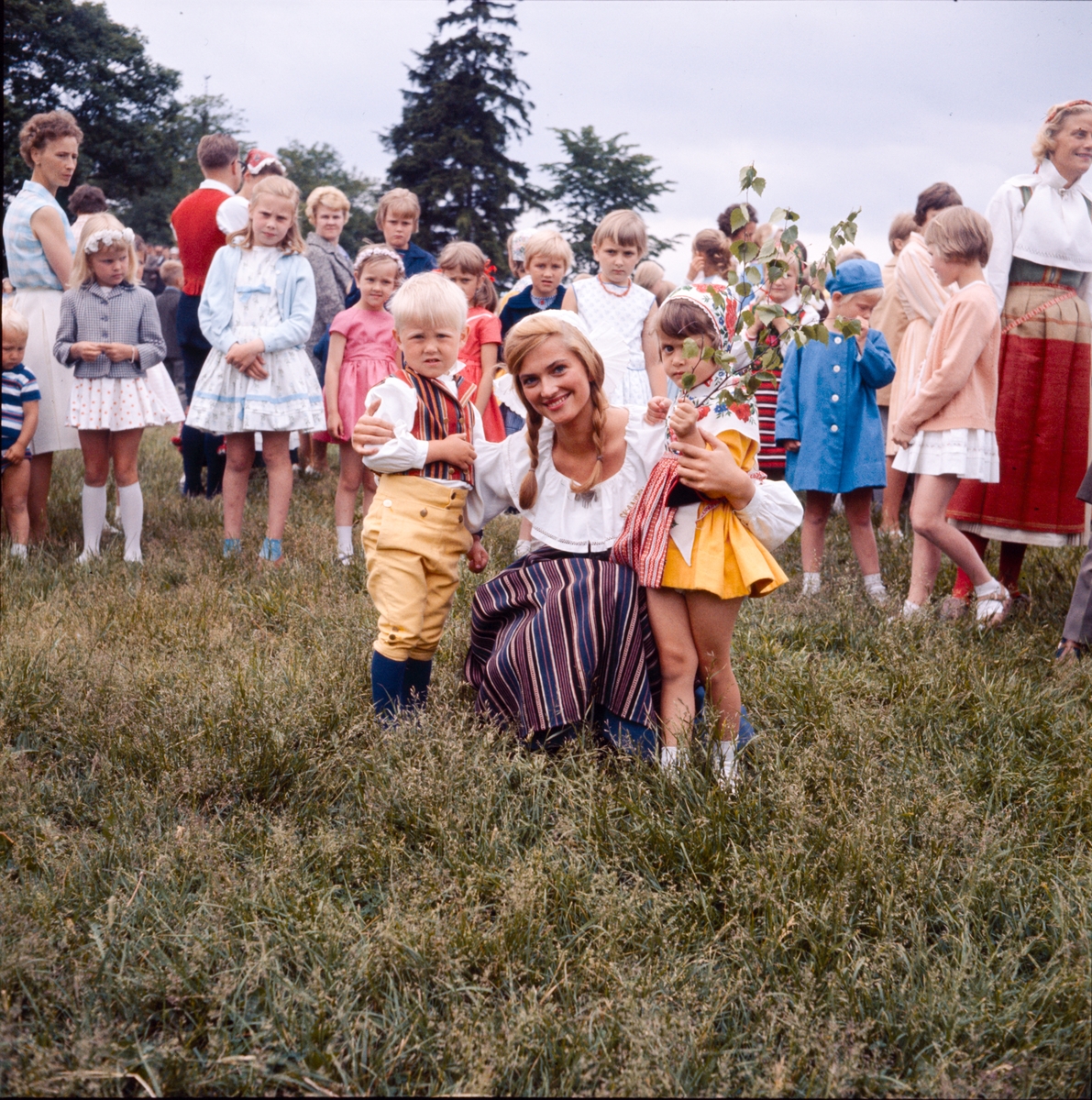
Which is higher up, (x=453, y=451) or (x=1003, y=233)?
(x=1003, y=233)

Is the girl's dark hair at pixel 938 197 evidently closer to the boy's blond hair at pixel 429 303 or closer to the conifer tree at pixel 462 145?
the boy's blond hair at pixel 429 303

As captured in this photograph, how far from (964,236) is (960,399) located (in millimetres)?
788

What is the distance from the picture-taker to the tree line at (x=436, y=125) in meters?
22.5

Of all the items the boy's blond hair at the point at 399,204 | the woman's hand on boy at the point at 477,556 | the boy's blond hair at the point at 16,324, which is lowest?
the woman's hand on boy at the point at 477,556

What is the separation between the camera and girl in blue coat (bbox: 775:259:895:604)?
5.84 m

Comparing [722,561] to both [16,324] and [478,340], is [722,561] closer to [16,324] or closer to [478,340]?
[478,340]

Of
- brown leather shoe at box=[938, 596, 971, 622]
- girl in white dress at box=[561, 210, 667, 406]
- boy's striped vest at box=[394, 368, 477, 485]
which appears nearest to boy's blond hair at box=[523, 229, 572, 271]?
girl in white dress at box=[561, 210, 667, 406]

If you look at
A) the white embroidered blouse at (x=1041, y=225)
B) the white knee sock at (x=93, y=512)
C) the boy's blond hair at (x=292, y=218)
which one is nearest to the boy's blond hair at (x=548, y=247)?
the boy's blond hair at (x=292, y=218)

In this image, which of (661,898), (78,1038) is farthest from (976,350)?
(78,1038)

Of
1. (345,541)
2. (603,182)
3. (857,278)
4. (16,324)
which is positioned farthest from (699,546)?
(603,182)

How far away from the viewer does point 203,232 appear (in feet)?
24.0

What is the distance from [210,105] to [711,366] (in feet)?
215

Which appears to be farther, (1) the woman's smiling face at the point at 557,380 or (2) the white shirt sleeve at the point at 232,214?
(2) the white shirt sleeve at the point at 232,214

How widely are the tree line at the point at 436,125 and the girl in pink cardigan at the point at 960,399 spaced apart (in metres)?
16.7
